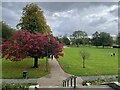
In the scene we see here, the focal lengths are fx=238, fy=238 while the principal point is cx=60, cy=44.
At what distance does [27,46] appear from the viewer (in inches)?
398

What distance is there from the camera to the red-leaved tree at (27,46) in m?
10.2

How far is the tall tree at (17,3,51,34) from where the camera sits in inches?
685

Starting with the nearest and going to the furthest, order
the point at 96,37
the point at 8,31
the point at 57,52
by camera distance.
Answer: the point at 57,52, the point at 8,31, the point at 96,37

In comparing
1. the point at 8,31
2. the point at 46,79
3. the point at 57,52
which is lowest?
the point at 46,79

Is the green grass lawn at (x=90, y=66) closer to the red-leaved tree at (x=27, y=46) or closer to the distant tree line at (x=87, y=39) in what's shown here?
the red-leaved tree at (x=27, y=46)

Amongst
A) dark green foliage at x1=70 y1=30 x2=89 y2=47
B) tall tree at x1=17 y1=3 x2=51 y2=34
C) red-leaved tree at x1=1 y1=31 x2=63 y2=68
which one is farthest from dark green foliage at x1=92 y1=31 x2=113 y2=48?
red-leaved tree at x1=1 y1=31 x2=63 y2=68

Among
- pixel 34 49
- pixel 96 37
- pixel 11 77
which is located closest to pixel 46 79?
pixel 11 77

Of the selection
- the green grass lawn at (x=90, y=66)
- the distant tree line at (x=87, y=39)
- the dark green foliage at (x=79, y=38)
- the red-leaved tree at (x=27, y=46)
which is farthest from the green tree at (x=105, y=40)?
the red-leaved tree at (x=27, y=46)

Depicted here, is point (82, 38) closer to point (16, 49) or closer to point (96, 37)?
point (96, 37)

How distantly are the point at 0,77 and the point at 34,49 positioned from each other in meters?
2.00

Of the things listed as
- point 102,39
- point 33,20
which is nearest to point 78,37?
point 102,39

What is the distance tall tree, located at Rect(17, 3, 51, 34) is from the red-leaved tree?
6665 mm

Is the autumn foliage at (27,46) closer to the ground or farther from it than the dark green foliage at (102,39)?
closer to the ground

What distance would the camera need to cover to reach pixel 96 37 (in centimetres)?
3791
